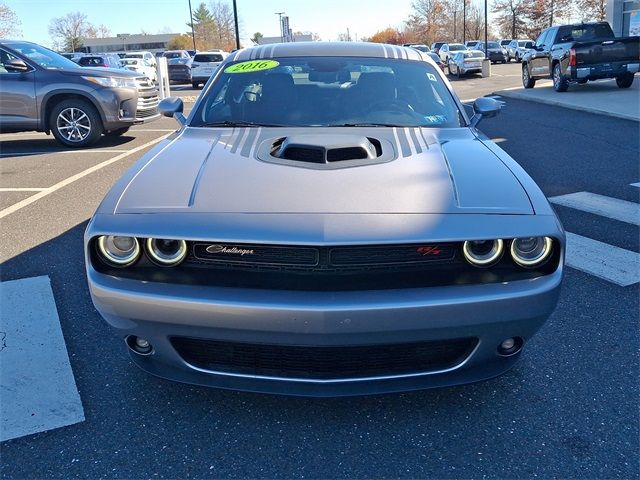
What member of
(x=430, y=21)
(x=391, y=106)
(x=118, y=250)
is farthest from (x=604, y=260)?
(x=430, y=21)

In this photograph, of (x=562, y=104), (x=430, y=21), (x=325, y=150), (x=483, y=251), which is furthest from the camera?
(x=430, y=21)

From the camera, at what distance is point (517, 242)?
2.40 meters

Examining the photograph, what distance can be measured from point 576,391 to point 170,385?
1912 millimetres

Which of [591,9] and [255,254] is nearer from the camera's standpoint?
[255,254]

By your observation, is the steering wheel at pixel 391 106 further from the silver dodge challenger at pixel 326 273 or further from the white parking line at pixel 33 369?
the white parking line at pixel 33 369

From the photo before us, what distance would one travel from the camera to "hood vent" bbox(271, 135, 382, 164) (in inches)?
116

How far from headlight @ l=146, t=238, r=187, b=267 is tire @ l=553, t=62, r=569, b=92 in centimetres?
1676

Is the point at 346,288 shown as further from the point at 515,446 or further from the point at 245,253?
the point at 515,446

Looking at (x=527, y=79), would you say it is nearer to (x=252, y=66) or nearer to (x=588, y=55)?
(x=588, y=55)

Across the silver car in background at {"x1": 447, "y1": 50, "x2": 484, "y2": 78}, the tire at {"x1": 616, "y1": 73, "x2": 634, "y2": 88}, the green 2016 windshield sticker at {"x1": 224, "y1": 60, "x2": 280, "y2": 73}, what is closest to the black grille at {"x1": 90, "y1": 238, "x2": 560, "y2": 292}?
the green 2016 windshield sticker at {"x1": 224, "y1": 60, "x2": 280, "y2": 73}

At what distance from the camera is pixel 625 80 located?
17078 mm

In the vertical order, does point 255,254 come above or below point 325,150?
below

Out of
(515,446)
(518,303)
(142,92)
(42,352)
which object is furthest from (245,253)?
(142,92)

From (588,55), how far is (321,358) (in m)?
16.3
